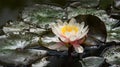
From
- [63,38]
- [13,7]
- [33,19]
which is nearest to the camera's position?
[63,38]

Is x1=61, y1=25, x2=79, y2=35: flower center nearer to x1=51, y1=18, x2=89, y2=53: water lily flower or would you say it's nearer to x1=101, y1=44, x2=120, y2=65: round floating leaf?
x1=51, y1=18, x2=89, y2=53: water lily flower

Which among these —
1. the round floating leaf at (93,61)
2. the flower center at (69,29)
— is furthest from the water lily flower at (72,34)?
the round floating leaf at (93,61)

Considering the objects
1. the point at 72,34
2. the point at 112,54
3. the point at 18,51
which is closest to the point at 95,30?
the point at 112,54

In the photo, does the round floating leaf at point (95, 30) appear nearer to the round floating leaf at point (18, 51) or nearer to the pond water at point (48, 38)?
the pond water at point (48, 38)

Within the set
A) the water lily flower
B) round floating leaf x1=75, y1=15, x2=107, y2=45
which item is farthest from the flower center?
round floating leaf x1=75, y1=15, x2=107, y2=45

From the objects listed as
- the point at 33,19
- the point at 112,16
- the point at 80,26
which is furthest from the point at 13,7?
the point at 80,26

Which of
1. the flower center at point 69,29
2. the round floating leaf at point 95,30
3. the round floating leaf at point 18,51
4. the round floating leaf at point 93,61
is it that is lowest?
the round floating leaf at point 93,61

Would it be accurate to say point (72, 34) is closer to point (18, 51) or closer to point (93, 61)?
point (93, 61)

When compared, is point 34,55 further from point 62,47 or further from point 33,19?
point 33,19
